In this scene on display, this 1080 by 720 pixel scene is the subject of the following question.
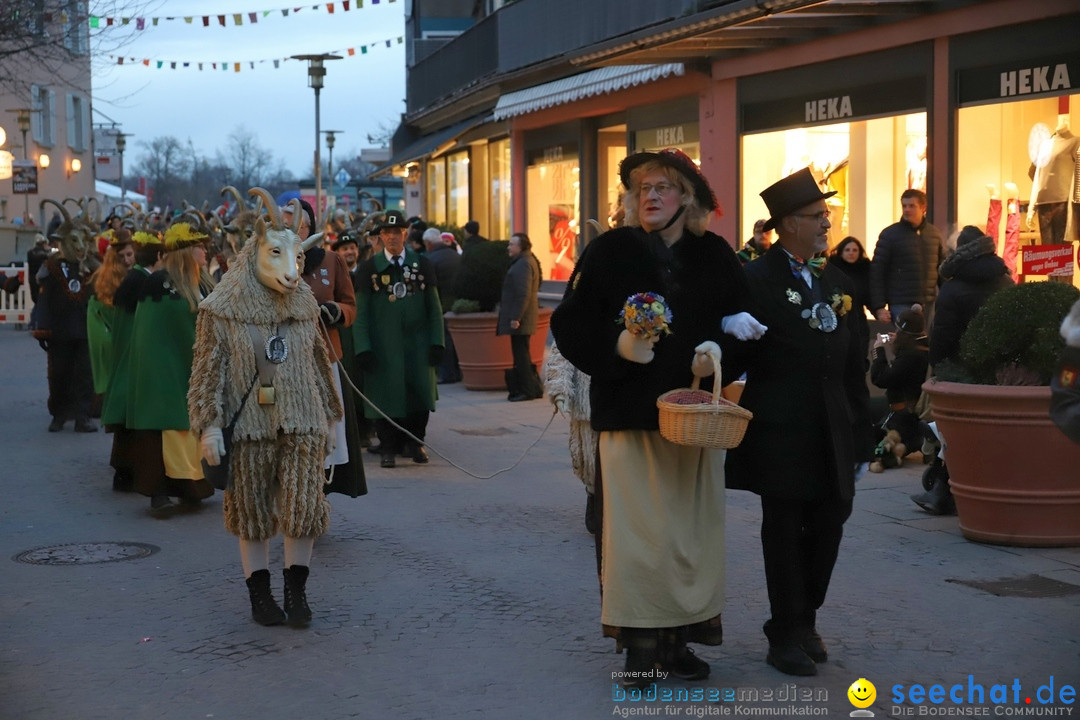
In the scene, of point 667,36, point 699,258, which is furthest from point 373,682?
point 667,36

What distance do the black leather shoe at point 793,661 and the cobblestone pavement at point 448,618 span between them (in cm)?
4

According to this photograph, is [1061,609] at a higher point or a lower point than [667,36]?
lower

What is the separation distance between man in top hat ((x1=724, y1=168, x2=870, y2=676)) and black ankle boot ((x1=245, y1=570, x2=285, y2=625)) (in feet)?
7.34

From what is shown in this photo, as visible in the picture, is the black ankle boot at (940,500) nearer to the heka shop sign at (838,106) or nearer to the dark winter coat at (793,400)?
the dark winter coat at (793,400)

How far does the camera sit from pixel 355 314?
10672 mm

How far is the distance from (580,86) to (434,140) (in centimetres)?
830

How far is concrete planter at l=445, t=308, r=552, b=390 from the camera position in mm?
17062

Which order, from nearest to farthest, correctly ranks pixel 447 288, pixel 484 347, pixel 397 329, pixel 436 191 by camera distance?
pixel 397 329, pixel 484 347, pixel 447 288, pixel 436 191

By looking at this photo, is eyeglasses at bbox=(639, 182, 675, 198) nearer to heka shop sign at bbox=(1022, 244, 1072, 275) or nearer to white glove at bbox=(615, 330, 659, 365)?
white glove at bbox=(615, 330, 659, 365)

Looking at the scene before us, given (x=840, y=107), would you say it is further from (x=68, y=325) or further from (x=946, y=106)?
(x=68, y=325)

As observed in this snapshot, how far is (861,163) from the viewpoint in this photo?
48.1 feet

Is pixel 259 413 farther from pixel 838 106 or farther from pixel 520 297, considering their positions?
pixel 838 106

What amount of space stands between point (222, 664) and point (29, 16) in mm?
16059

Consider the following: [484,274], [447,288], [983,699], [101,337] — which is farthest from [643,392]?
[447,288]
